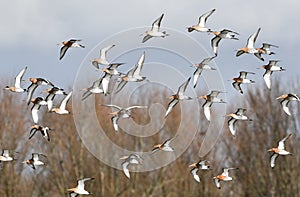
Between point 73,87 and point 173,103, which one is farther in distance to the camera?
point 73,87

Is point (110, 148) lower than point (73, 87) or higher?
lower

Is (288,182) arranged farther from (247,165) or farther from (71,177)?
(71,177)

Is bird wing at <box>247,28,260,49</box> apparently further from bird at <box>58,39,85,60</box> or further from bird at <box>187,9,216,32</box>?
bird at <box>58,39,85,60</box>

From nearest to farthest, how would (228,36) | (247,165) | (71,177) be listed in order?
(228,36) → (71,177) → (247,165)

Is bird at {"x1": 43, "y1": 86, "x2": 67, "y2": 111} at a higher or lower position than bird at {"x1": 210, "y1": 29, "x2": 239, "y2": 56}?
lower

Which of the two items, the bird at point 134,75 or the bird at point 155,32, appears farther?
the bird at point 134,75

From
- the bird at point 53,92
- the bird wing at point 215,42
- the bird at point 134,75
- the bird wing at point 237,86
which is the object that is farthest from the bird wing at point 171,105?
the bird at point 53,92

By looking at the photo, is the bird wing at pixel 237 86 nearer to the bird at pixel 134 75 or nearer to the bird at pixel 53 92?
the bird at pixel 134 75

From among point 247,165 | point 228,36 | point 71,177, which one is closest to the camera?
point 228,36

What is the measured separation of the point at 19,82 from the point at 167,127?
21534 millimetres

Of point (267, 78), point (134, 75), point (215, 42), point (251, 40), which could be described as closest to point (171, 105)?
point (134, 75)

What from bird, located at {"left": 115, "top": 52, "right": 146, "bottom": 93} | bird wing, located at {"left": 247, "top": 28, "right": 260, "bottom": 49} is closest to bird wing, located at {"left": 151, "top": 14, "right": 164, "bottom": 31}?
bird, located at {"left": 115, "top": 52, "right": 146, "bottom": 93}

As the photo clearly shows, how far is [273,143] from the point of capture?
41.8m

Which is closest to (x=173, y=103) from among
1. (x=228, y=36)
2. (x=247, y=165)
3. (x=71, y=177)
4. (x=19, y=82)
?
(x=228, y=36)
